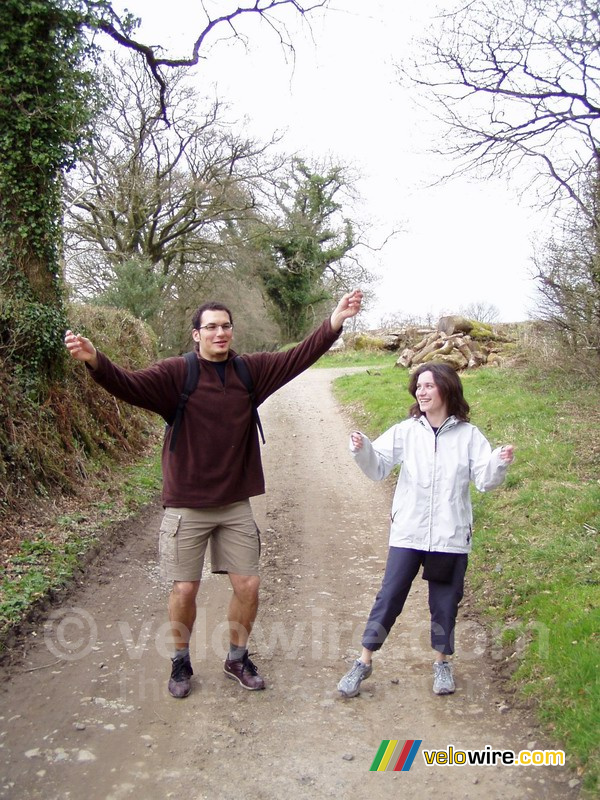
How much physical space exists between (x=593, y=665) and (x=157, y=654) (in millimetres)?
2630

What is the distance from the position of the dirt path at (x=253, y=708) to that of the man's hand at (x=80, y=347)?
1.95 metres

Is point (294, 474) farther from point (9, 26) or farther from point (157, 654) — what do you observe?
point (9, 26)

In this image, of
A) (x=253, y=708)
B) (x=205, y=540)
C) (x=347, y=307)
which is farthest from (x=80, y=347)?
(x=253, y=708)

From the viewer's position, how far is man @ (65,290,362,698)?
12.7 feet

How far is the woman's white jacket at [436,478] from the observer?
3.80 metres

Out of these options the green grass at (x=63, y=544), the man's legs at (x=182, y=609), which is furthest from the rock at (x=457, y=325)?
the man's legs at (x=182, y=609)

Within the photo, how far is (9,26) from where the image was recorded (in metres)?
7.48

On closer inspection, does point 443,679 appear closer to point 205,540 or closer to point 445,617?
point 445,617

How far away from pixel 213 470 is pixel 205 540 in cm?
44

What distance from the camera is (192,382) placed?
389cm

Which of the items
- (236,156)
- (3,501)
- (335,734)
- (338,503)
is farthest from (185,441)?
(236,156)

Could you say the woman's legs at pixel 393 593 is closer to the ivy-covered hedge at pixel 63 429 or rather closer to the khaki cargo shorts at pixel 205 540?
the khaki cargo shorts at pixel 205 540

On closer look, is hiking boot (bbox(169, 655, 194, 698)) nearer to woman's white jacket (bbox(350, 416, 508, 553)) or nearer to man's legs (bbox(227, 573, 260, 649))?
man's legs (bbox(227, 573, 260, 649))

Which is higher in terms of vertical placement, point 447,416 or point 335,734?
point 447,416
